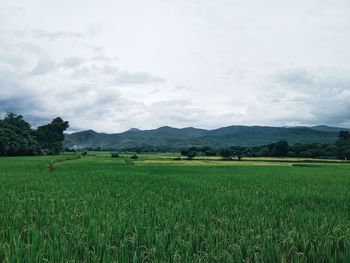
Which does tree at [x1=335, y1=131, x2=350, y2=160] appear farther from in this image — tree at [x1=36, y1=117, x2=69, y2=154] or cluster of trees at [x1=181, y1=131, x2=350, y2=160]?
tree at [x1=36, y1=117, x2=69, y2=154]

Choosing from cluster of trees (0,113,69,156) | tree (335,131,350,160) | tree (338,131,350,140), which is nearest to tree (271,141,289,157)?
tree (335,131,350,160)

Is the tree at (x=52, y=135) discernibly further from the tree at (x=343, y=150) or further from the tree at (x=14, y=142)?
the tree at (x=343, y=150)

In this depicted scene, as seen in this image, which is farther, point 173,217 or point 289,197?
point 289,197

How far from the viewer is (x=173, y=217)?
677cm

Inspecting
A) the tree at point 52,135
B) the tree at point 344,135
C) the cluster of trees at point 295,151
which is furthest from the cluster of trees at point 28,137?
the tree at point 344,135

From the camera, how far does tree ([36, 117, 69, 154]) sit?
100125mm

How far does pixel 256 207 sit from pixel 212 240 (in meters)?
4.77

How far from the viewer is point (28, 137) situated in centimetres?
8144

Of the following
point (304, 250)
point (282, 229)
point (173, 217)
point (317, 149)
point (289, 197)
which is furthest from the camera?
point (317, 149)

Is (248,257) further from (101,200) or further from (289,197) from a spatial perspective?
(289,197)

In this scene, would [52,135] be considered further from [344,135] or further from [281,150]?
[344,135]

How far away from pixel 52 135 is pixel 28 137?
22.4 m

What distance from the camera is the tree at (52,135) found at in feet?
328

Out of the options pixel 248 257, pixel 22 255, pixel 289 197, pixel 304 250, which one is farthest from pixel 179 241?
pixel 289 197
